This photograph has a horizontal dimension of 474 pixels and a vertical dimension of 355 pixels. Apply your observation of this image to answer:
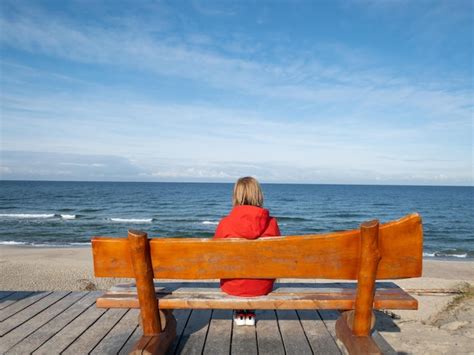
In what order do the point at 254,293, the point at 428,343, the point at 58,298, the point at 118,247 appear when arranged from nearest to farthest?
1. the point at 118,247
2. the point at 254,293
3. the point at 58,298
4. the point at 428,343

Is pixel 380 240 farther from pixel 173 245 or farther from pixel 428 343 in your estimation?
pixel 428 343

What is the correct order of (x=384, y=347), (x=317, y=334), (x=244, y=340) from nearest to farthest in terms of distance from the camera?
(x=384, y=347) → (x=244, y=340) → (x=317, y=334)

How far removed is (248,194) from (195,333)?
4.97 ft

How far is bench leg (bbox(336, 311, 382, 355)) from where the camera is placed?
8.08ft

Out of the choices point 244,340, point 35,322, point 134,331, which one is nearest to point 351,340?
point 244,340

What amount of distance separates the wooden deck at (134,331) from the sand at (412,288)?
234 cm

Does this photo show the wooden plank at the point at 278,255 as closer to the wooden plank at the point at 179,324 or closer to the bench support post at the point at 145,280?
the bench support post at the point at 145,280

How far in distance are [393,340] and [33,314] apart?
484 cm

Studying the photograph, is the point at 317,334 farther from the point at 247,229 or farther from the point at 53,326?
the point at 53,326

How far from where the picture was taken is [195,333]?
11.3 ft

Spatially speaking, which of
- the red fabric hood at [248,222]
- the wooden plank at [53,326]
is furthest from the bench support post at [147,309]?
the wooden plank at [53,326]

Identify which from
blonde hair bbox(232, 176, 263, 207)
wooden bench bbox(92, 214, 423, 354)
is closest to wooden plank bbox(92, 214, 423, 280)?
wooden bench bbox(92, 214, 423, 354)

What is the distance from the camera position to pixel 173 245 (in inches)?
95.8

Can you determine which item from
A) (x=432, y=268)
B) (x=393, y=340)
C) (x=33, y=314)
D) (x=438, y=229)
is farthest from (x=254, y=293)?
(x=438, y=229)
